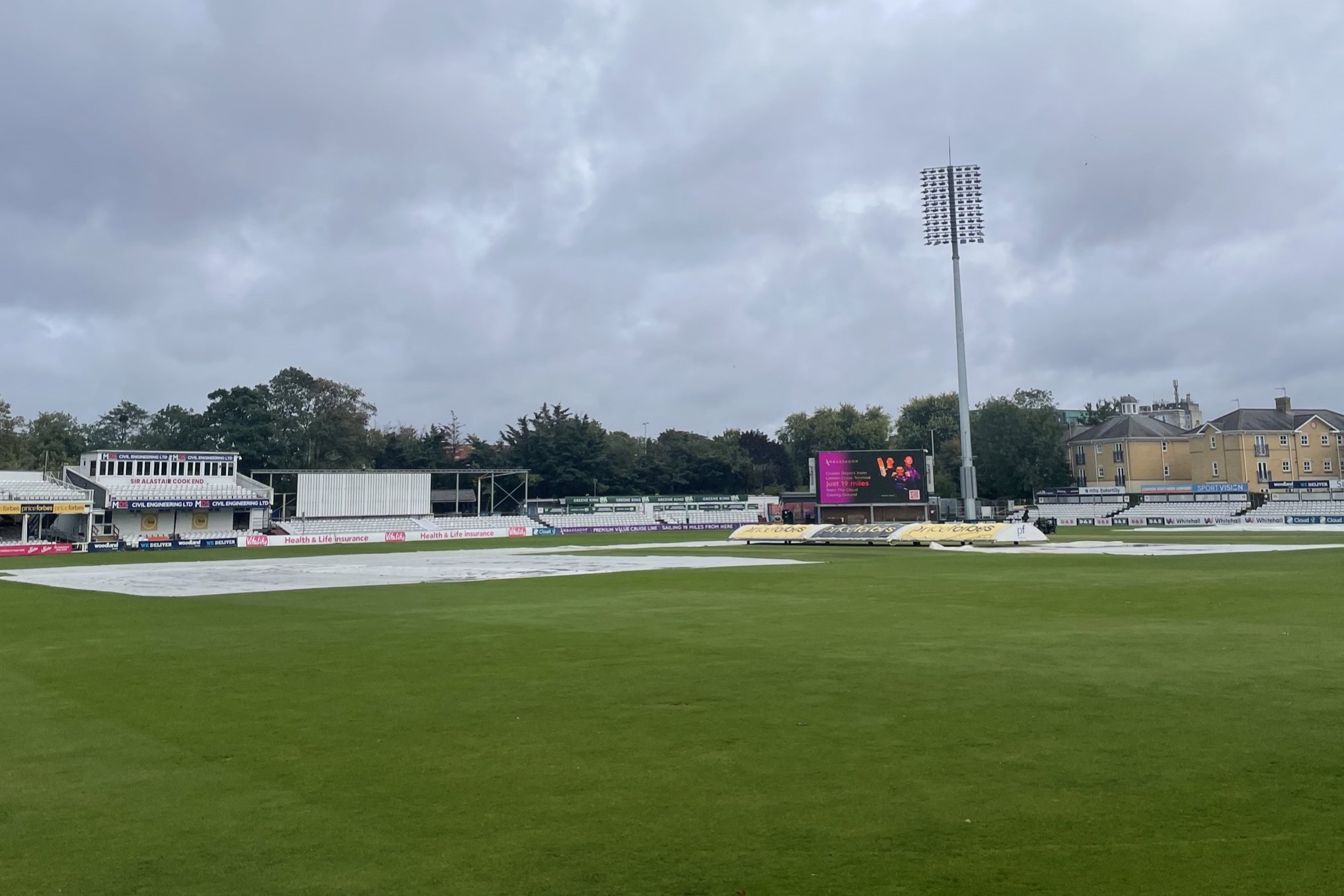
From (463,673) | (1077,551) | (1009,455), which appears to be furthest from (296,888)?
(1009,455)

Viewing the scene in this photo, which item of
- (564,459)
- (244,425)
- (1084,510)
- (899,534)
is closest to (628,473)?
(564,459)

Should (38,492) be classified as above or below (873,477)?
above

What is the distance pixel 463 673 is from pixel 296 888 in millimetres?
5842

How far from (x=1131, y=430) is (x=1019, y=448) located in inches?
509

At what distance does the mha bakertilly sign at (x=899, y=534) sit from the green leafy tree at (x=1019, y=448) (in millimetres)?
55966

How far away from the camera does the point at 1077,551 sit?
112ft

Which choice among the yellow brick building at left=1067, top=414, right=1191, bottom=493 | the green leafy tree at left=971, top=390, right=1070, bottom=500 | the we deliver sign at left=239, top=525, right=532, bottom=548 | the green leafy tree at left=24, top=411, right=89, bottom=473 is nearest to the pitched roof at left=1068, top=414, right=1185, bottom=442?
the yellow brick building at left=1067, top=414, right=1191, bottom=493

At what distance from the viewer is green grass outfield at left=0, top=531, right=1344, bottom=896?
4.50 metres

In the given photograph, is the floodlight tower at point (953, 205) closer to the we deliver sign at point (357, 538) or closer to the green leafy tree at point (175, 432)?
the we deliver sign at point (357, 538)

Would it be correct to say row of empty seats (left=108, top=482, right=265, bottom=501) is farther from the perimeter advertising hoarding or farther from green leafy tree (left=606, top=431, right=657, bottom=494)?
green leafy tree (left=606, top=431, right=657, bottom=494)

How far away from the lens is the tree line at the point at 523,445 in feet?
320

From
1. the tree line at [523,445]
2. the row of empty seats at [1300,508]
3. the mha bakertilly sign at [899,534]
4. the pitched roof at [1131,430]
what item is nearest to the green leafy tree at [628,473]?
the tree line at [523,445]

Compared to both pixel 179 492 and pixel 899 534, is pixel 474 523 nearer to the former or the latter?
pixel 179 492

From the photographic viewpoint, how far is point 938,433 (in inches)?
4710
